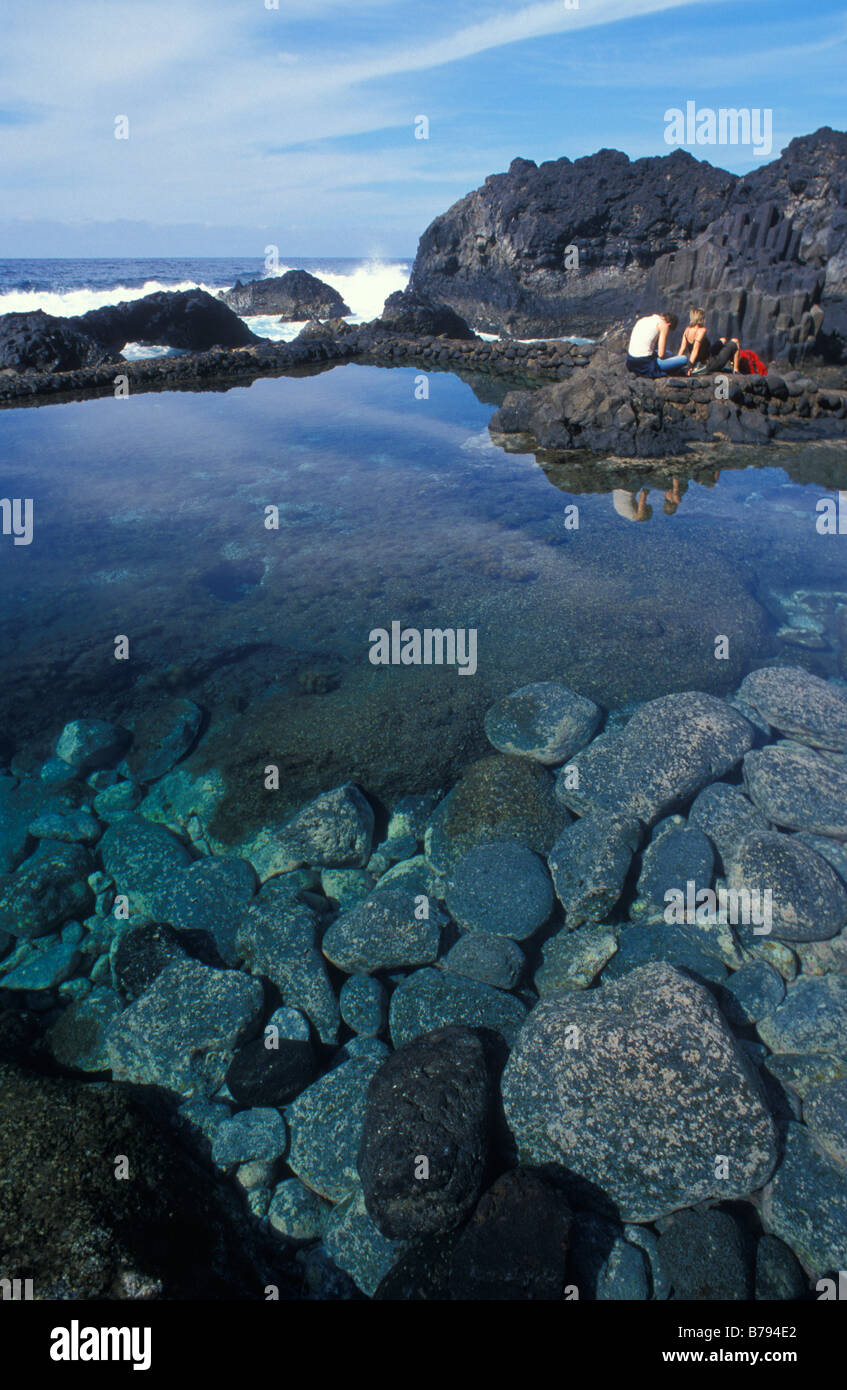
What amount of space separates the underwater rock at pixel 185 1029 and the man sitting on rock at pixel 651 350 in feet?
46.3

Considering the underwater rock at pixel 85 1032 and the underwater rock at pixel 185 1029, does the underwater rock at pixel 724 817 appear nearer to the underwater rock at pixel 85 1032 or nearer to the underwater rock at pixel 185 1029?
the underwater rock at pixel 185 1029

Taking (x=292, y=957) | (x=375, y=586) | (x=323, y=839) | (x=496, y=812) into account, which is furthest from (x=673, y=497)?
(x=292, y=957)

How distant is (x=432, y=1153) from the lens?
2529 mm

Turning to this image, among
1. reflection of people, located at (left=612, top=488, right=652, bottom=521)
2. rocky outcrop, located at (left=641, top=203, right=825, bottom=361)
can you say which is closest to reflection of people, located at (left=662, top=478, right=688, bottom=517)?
reflection of people, located at (left=612, top=488, right=652, bottom=521)

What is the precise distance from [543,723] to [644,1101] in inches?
105

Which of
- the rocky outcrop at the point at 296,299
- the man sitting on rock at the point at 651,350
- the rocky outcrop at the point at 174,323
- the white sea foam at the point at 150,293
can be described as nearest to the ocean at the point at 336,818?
the man sitting on rock at the point at 651,350

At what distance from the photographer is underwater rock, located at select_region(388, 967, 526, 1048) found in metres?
3.19

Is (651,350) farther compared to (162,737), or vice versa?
(651,350)

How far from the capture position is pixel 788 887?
3537mm

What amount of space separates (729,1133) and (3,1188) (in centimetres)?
261

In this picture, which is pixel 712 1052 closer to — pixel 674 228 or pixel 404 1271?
pixel 404 1271

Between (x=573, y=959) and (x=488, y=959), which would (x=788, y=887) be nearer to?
(x=573, y=959)

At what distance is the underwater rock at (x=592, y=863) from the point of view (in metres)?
3.69

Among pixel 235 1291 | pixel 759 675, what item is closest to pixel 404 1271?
pixel 235 1291
